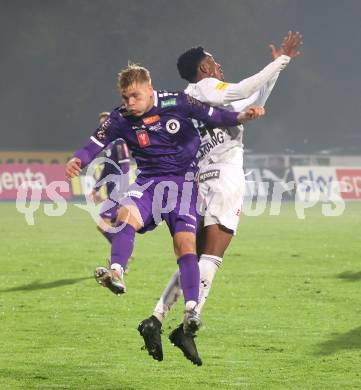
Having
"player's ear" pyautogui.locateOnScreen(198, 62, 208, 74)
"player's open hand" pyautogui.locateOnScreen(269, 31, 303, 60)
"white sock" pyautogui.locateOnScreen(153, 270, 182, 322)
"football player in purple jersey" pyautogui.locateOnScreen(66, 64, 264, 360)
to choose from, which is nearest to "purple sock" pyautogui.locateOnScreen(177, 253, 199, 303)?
"football player in purple jersey" pyautogui.locateOnScreen(66, 64, 264, 360)

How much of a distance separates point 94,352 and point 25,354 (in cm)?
71

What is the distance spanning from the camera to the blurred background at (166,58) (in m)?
61.9

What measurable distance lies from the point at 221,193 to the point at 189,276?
4.11 ft

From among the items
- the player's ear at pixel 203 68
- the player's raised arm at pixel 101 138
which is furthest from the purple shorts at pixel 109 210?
the player's raised arm at pixel 101 138

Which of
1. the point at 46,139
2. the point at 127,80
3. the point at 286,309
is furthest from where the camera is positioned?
the point at 46,139

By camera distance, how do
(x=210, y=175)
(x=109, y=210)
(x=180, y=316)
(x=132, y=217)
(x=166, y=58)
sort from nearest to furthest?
(x=132, y=217), (x=210, y=175), (x=180, y=316), (x=109, y=210), (x=166, y=58)

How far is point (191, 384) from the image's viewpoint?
28.4 feet

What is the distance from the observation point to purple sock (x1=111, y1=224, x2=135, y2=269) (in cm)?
792

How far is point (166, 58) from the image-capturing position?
212ft

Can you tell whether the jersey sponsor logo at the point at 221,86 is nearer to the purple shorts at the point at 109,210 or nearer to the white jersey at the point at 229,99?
the white jersey at the point at 229,99

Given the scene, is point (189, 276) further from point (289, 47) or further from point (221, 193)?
point (289, 47)

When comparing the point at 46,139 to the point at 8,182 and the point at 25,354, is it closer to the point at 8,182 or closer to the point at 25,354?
the point at 8,182

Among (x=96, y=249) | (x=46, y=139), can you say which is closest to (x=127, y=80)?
(x=96, y=249)

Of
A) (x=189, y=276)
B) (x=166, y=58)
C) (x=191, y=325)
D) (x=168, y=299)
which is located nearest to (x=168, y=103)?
(x=189, y=276)
